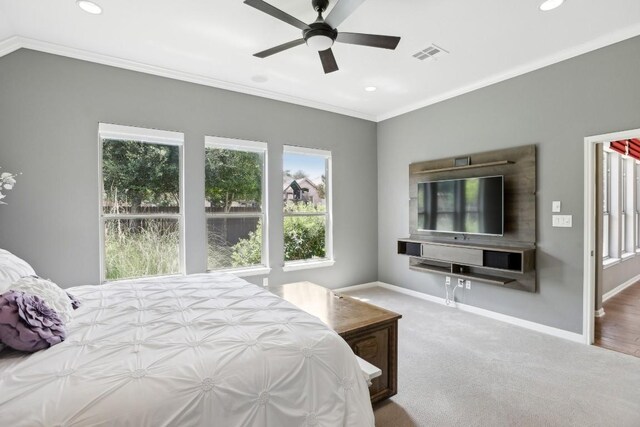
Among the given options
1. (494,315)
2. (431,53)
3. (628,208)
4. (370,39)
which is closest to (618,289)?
(628,208)

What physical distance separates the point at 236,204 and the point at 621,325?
15.8 feet

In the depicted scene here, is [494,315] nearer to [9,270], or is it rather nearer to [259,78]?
[259,78]

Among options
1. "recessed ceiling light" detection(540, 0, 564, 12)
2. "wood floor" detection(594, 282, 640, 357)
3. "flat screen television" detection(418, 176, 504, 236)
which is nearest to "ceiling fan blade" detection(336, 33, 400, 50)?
"recessed ceiling light" detection(540, 0, 564, 12)

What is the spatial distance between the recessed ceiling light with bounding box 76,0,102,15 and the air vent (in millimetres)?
2888

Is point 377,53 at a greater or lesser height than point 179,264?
greater

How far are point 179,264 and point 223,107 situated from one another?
6.71 feet

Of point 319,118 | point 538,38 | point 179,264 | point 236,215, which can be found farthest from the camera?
point 319,118

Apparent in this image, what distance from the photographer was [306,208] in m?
4.82

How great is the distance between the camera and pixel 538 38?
2941mm

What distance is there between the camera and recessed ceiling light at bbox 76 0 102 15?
2.44m

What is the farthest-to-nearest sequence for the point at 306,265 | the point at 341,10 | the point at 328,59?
the point at 306,265
the point at 328,59
the point at 341,10

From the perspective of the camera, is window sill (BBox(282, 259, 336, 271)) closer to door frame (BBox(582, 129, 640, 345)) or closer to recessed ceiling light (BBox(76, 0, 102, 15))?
door frame (BBox(582, 129, 640, 345))

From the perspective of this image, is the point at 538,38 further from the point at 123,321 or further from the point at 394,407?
the point at 123,321

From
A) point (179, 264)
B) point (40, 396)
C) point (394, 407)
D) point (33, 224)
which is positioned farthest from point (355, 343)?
point (33, 224)
